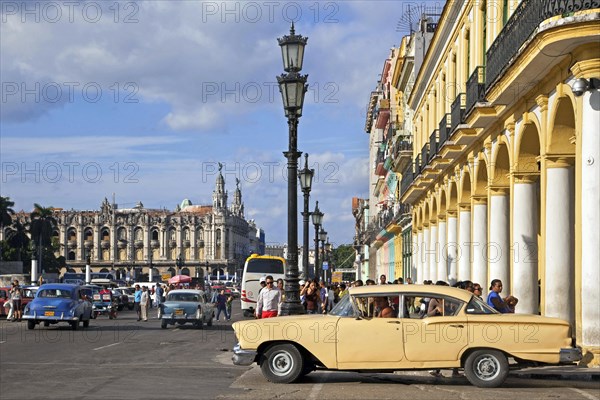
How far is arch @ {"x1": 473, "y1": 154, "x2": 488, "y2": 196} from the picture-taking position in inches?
1077

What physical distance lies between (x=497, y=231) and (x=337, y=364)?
12.0m

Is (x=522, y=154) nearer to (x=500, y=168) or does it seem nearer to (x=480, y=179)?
(x=500, y=168)

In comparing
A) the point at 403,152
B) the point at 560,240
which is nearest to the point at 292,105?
the point at 560,240

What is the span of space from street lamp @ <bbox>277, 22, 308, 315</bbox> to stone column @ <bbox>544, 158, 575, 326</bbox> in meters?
4.53

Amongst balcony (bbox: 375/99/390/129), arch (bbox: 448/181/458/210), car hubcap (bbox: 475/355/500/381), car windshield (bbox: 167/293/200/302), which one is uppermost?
balcony (bbox: 375/99/390/129)

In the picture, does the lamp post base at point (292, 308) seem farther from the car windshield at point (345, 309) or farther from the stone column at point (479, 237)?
the stone column at point (479, 237)

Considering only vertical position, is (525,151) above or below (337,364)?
above

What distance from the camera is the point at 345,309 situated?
595 inches

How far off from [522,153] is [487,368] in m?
8.95

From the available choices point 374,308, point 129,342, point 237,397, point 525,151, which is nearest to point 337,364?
point 374,308

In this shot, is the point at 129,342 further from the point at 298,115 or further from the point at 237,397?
the point at 237,397

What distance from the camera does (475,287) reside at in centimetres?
1972

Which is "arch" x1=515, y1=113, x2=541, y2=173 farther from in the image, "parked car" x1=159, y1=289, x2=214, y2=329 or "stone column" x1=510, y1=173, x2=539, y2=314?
"parked car" x1=159, y1=289, x2=214, y2=329

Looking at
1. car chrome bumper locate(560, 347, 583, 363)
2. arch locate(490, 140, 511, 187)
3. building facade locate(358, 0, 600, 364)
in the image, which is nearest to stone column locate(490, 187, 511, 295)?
building facade locate(358, 0, 600, 364)
